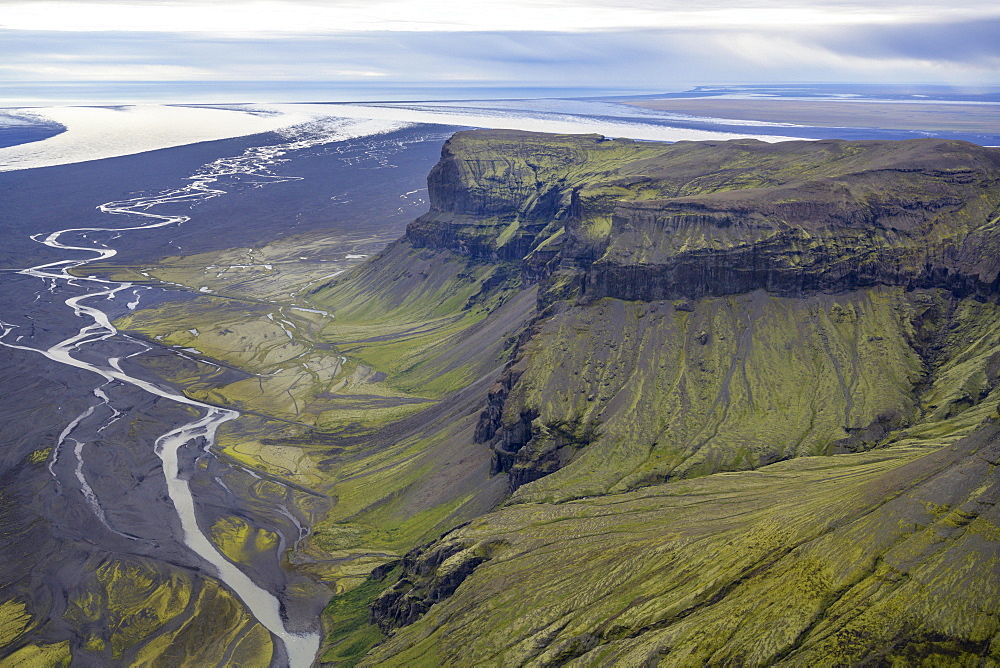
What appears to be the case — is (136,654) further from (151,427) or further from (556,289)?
(556,289)

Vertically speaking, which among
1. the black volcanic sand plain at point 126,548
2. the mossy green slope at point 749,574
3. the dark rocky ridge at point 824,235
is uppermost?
the dark rocky ridge at point 824,235

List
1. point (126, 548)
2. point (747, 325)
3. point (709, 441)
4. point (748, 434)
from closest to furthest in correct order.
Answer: point (709, 441)
point (748, 434)
point (126, 548)
point (747, 325)

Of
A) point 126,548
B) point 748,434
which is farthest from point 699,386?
point 126,548

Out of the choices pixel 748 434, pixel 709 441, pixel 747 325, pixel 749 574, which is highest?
pixel 747 325

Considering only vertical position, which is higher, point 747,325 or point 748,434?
point 747,325

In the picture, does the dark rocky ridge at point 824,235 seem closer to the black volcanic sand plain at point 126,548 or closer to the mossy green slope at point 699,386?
the mossy green slope at point 699,386

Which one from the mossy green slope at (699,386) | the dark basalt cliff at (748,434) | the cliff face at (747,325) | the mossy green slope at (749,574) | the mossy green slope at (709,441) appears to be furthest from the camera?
the cliff face at (747,325)

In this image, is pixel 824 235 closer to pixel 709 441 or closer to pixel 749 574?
pixel 709 441

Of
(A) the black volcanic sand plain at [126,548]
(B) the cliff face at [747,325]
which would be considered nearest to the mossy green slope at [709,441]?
(B) the cliff face at [747,325]
